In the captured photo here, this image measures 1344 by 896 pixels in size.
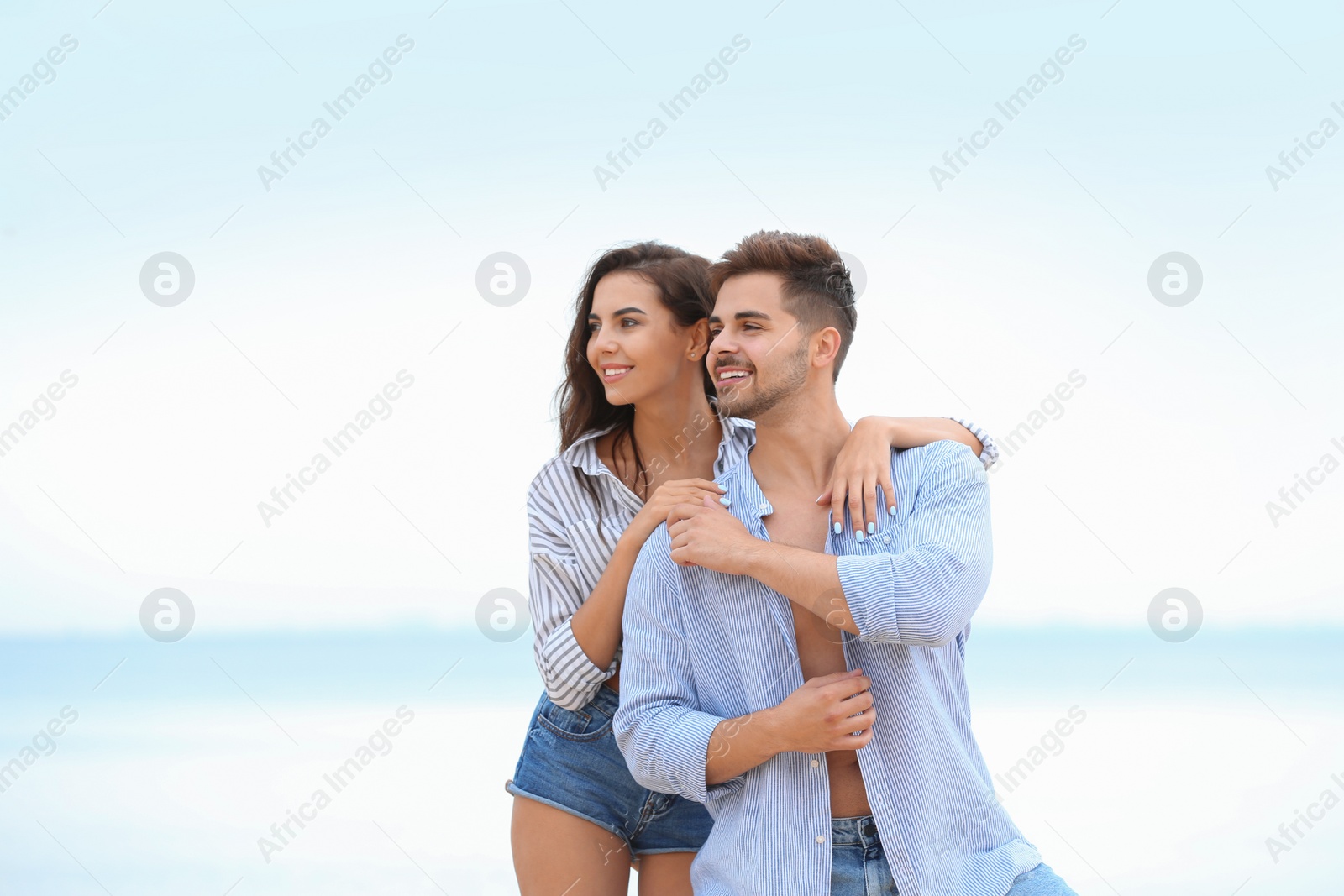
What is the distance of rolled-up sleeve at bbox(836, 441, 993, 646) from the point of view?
206 cm

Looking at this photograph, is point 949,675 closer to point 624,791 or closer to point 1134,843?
point 624,791

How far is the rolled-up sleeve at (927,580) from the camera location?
206 centimetres

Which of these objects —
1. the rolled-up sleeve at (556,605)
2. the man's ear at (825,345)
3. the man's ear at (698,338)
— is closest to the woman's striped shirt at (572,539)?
the rolled-up sleeve at (556,605)

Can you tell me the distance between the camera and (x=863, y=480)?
237cm

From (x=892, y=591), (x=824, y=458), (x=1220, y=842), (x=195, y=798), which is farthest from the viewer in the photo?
(x=195, y=798)

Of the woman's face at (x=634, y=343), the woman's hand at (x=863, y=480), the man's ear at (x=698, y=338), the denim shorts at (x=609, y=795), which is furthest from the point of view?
the man's ear at (x=698, y=338)

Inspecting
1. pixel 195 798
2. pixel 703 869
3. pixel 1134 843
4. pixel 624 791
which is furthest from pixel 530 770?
pixel 195 798

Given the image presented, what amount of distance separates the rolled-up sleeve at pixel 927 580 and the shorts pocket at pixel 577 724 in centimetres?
91

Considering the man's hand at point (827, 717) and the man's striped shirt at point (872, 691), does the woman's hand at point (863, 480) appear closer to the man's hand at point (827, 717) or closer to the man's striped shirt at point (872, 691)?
the man's striped shirt at point (872, 691)

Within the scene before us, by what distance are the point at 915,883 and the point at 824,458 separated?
925mm

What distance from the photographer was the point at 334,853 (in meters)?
6.20

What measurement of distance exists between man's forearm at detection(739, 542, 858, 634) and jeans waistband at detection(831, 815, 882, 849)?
372 millimetres

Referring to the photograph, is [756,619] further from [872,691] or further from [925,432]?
[925,432]

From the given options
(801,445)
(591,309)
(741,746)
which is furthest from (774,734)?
(591,309)
